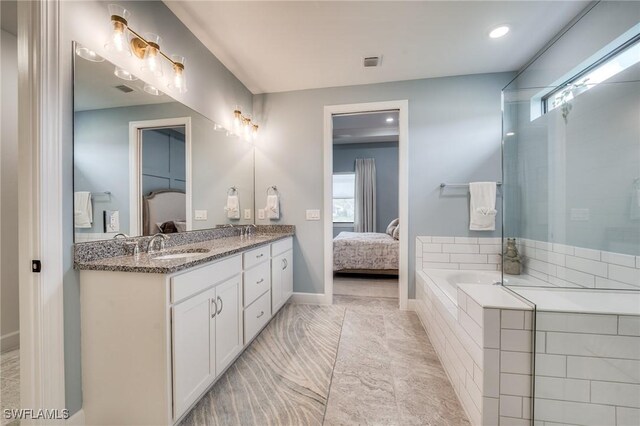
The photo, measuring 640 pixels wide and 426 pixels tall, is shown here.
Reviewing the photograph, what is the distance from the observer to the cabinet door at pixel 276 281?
2436 mm

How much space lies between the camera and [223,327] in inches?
63.4

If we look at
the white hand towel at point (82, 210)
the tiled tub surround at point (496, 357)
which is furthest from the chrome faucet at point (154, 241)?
the tiled tub surround at point (496, 357)

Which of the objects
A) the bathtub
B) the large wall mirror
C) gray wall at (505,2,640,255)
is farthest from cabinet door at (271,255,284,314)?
gray wall at (505,2,640,255)

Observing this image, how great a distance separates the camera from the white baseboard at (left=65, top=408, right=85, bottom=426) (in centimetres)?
123

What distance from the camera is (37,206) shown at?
1129 mm

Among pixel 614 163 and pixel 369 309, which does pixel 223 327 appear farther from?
pixel 614 163

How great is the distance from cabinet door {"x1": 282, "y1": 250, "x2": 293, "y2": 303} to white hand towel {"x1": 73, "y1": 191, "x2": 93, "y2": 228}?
1722 millimetres

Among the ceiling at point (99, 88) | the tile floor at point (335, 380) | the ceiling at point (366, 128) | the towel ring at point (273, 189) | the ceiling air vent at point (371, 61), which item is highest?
the ceiling at point (366, 128)

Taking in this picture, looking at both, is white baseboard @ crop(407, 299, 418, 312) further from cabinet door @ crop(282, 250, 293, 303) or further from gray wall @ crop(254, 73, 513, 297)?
cabinet door @ crop(282, 250, 293, 303)

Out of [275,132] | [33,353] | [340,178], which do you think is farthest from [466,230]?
[340,178]

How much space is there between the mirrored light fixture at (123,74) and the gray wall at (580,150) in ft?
9.53

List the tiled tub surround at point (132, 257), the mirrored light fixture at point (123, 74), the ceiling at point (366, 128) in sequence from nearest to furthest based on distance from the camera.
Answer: the tiled tub surround at point (132, 257), the mirrored light fixture at point (123, 74), the ceiling at point (366, 128)

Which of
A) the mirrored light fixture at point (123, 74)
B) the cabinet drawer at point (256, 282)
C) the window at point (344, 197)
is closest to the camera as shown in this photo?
the mirrored light fixture at point (123, 74)

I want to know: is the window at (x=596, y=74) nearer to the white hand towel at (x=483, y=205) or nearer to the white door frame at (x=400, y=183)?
the white hand towel at (x=483, y=205)
